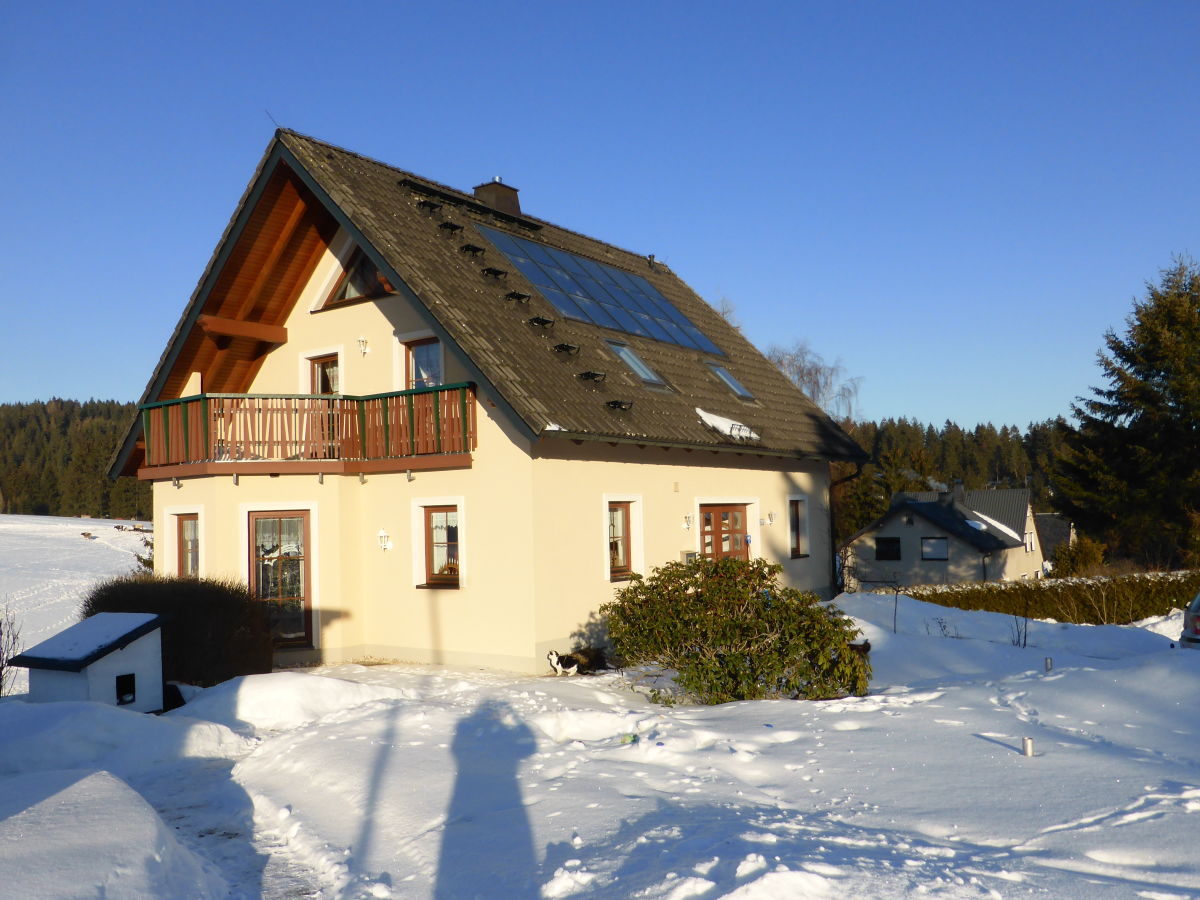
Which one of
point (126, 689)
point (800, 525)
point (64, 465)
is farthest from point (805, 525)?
point (64, 465)

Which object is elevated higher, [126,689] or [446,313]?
[446,313]

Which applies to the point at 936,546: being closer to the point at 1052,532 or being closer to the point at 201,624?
the point at 1052,532

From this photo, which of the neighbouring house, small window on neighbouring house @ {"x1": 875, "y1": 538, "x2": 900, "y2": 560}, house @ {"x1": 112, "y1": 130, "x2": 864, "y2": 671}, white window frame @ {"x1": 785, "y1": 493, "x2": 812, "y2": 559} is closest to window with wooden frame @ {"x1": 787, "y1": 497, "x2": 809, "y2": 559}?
white window frame @ {"x1": 785, "y1": 493, "x2": 812, "y2": 559}

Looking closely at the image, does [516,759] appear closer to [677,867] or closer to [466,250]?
[677,867]

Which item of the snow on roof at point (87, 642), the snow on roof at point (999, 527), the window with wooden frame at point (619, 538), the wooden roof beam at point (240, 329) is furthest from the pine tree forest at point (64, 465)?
the snow on roof at point (87, 642)

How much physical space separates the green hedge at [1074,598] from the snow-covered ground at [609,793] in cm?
1156

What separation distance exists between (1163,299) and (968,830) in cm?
3265

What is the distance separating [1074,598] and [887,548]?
21568 millimetres

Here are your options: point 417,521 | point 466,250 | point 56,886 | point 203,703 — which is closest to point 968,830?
point 56,886

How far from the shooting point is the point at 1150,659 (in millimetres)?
9727

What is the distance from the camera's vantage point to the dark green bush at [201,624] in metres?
11.1

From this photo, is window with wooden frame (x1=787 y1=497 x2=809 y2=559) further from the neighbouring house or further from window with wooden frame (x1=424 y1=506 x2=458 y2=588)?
the neighbouring house

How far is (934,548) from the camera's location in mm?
41000

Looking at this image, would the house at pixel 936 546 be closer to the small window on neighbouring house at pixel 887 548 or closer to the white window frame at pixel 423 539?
the small window on neighbouring house at pixel 887 548
